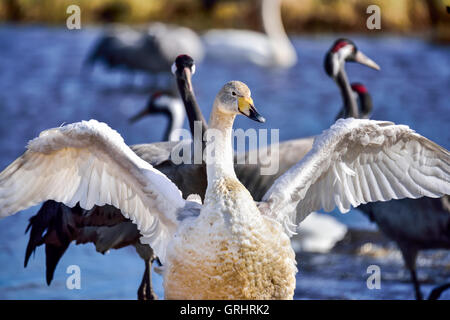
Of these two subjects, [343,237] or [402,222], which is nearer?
[402,222]

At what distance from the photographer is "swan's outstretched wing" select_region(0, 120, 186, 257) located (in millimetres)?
3537

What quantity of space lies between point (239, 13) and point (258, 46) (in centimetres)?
150

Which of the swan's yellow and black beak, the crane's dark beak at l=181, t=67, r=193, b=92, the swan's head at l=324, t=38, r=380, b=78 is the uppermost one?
the swan's head at l=324, t=38, r=380, b=78

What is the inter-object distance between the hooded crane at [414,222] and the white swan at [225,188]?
1201 mm

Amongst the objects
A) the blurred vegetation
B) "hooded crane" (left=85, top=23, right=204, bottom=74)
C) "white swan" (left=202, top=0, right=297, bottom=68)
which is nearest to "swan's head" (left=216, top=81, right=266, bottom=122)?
"hooded crane" (left=85, top=23, right=204, bottom=74)

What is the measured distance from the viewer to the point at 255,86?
33.4 feet

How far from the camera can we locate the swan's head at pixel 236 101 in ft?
11.3

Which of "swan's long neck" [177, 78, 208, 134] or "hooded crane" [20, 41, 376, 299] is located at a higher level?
"swan's long neck" [177, 78, 208, 134]

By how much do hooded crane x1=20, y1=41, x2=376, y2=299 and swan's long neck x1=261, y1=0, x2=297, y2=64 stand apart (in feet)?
19.1

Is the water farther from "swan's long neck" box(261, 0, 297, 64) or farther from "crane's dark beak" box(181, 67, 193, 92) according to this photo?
"crane's dark beak" box(181, 67, 193, 92)

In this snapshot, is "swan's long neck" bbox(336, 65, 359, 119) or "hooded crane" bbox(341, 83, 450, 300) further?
"swan's long neck" bbox(336, 65, 359, 119)

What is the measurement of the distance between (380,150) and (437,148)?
0.26 m
